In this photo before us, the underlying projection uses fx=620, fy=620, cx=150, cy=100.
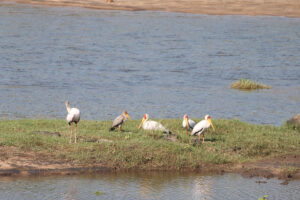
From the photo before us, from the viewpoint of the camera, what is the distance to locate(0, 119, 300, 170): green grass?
1414 centimetres

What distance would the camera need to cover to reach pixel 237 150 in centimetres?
1546

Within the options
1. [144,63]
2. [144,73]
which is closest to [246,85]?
[144,73]

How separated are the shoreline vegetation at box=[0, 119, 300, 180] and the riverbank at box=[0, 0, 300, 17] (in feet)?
166

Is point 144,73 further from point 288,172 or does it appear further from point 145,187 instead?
point 145,187

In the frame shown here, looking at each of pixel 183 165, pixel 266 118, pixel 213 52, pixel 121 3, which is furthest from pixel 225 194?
pixel 121 3

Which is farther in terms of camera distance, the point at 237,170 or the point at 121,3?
the point at 121,3

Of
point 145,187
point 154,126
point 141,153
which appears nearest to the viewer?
point 145,187

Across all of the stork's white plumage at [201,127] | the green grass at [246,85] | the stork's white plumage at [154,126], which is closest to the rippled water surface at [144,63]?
the green grass at [246,85]

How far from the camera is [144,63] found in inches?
1537

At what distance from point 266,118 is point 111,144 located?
9.74 meters

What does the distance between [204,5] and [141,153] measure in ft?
181

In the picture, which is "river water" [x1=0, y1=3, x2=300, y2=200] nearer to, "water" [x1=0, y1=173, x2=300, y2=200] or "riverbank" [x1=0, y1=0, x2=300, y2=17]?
"water" [x1=0, y1=173, x2=300, y2=200]

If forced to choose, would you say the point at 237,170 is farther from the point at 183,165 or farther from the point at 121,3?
the point at 121,3

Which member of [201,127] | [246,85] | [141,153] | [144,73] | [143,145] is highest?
[144,73]
